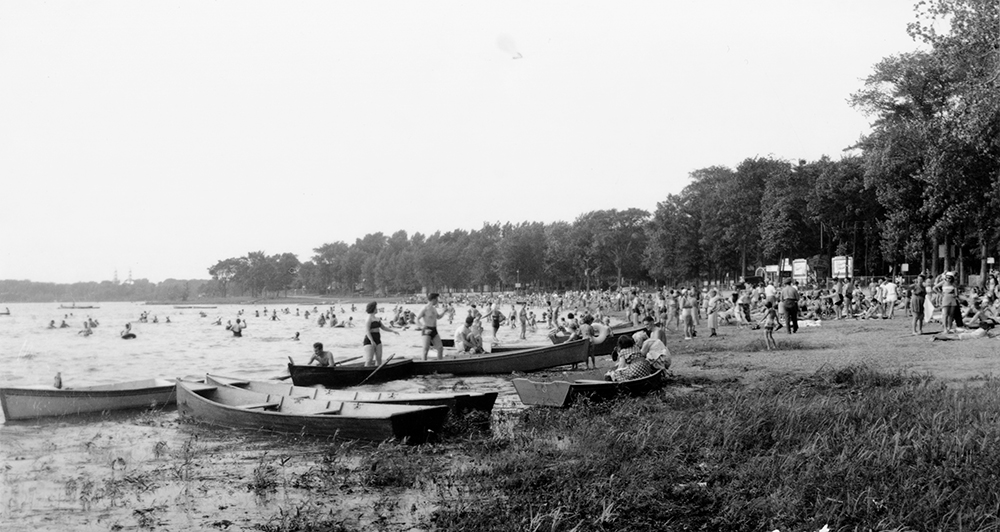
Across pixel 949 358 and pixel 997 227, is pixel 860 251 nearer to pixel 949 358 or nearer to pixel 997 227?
pixel 997 227

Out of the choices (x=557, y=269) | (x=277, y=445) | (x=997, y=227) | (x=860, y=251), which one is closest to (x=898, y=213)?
(x=997, y=227)

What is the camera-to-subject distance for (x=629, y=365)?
1284 cm

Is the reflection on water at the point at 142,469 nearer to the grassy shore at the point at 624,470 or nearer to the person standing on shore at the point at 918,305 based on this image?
the grassy shore at the point at 624,470

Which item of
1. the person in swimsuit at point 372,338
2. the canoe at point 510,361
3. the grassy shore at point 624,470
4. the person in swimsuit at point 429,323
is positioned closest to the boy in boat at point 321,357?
the person in swimsuit at point 372,338

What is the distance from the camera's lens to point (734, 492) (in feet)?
22.7

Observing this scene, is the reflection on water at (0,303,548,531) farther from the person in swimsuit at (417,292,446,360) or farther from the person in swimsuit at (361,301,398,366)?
the person in swimsuit at (417,292,446,360)

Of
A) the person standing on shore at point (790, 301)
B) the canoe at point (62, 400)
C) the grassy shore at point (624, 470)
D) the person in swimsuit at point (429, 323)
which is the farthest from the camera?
the person standing on shore at point (790, 301)

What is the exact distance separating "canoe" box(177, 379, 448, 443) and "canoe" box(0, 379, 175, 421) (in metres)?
1.33

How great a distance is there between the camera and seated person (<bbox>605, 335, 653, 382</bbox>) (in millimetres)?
12570

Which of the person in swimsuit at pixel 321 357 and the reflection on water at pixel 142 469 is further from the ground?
the person in swimsuit at pixel 321 357

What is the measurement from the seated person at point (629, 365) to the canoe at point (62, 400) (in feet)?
28.9

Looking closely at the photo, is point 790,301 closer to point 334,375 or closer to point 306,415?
point 334,375

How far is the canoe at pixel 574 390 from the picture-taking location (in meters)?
11.7

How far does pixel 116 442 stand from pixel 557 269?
10606cm
